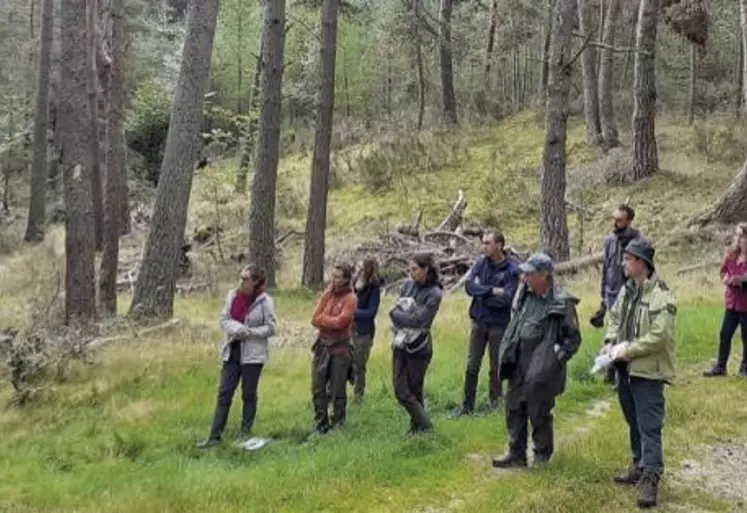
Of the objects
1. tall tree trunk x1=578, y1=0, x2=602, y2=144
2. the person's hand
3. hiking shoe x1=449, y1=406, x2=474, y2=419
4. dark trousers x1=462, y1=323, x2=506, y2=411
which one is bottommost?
hiking shoe x1=449, y1=406, x2=474, y2=419

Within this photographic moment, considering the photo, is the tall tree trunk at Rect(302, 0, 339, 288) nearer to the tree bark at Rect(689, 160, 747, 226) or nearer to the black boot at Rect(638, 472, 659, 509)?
the tree bark at Rect(689, 160, 747, 226)

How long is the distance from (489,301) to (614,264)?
1.80 metres

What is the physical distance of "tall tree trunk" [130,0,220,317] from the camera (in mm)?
13672

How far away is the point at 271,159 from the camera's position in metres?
17.8

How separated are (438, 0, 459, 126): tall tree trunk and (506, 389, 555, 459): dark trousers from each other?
2708 centimetres

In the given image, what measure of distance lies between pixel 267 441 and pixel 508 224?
569 inches

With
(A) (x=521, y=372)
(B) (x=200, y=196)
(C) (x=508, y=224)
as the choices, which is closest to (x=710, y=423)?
(A) (x=521, y=372)

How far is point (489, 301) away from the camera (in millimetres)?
9016

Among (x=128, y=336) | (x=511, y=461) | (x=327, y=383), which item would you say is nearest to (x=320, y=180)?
(x=128, y=336)

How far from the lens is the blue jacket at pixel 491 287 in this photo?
8875mm

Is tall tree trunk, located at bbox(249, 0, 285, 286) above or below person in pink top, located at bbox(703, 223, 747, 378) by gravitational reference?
above

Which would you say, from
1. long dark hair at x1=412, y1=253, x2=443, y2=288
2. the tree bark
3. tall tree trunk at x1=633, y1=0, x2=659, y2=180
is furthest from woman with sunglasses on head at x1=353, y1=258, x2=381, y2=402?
tall tree trunk at x1=633, y1=0, x2=659, y2=180

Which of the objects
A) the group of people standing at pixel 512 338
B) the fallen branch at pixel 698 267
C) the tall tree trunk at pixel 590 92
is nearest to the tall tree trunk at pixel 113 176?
the group of people standing at pixel 512 338

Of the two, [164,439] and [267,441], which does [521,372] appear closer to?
[267,441]
